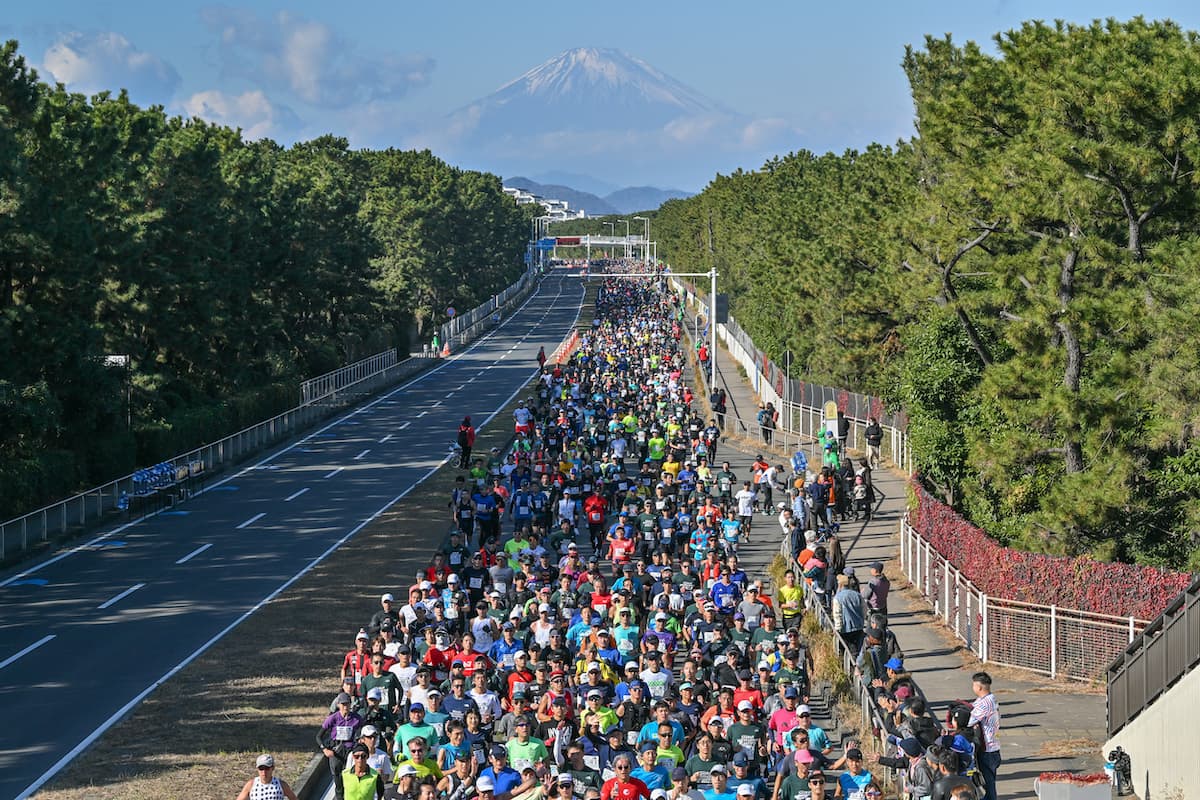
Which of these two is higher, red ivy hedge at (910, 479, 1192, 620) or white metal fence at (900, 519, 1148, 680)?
red ivy hedge at (910, 479, 1192, 620)

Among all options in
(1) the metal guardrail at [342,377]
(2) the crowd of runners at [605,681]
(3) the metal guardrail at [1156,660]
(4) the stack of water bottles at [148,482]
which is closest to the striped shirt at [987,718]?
(2) the crowd of runners at [605,681]

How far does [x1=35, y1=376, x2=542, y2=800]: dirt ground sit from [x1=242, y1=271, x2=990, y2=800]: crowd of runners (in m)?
1.67

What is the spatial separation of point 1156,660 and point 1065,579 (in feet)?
21.4

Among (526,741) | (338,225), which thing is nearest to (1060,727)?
(526,741)

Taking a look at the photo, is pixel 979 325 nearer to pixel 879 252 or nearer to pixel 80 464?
pixel 879 252

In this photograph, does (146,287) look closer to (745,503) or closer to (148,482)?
(148,482)

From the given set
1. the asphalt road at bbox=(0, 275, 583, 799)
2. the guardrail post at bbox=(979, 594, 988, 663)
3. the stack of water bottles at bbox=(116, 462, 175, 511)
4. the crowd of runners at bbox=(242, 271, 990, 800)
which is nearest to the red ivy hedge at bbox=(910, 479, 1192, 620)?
the guardrail post at bbox=(979, 594, 988, 663)

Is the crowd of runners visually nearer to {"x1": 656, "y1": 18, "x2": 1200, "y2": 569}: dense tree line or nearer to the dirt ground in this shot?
the dirt ground

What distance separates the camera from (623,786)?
12.5 metres

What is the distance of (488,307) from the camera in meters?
122

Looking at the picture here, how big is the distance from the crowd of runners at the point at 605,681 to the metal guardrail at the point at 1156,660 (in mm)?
2635

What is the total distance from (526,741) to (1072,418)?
526 inches

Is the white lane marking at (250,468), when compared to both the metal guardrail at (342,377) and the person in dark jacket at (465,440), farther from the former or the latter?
the person in dark jacket at (465,440)

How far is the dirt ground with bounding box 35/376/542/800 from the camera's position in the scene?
1714cm
